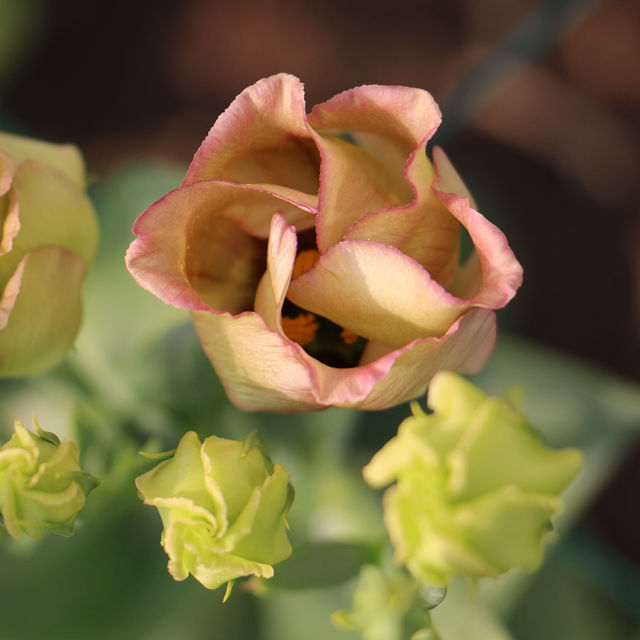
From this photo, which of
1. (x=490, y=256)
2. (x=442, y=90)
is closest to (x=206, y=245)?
(x=490, y=256)

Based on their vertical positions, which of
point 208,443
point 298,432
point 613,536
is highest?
point 208,443

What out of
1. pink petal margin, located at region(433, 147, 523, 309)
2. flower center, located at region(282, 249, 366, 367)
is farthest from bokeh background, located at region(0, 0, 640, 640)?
pink petal margin, located at region(433, 147, 523, 309)

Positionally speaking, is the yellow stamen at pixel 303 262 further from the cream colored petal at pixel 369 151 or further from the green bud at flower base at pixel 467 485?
the green bud at flower base at pixel 467 485

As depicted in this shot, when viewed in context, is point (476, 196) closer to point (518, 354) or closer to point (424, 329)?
point (518, 354)

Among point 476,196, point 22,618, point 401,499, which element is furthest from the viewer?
point 476,196

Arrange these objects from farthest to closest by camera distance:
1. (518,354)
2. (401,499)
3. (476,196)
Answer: (476,196) → (518,354) → (401,499)

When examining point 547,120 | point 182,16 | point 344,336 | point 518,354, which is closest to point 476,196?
point 547,120

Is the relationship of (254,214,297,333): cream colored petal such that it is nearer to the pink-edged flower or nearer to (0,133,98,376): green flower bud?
the pink-edged flower
